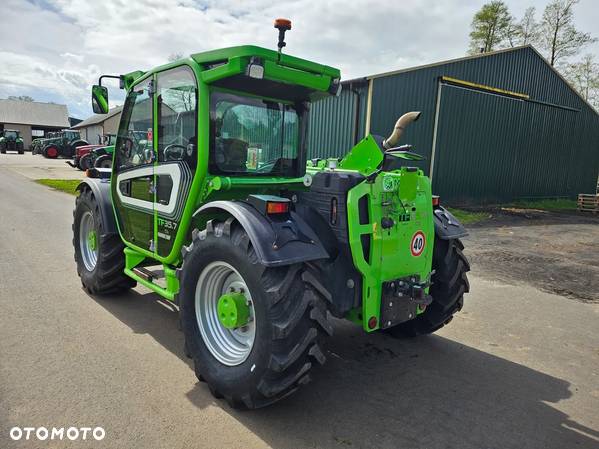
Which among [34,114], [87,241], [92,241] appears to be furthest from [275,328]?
[34,114]

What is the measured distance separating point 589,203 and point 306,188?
16867 mm

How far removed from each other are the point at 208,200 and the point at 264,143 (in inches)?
31.0

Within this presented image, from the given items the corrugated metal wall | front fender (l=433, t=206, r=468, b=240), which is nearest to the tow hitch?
front fender (l=433, t=206, r=468, b=240)

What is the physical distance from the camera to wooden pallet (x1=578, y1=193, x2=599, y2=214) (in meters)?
16.4

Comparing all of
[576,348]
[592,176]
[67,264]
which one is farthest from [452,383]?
[592,176]

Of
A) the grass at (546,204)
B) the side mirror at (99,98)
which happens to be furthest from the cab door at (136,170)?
the grass at (546,204)

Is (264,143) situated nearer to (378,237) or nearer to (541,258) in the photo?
(378,237)

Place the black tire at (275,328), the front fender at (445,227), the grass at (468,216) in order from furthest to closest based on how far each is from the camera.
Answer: the grass at (468,216)
the front fender at (445,227)
the black tire at (275,328)

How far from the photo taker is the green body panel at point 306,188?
10.4 feet

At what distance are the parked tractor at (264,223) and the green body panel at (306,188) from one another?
0.4 inches

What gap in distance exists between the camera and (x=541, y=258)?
321 inches

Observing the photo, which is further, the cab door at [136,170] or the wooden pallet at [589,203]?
the wooden pallet at [589,203]

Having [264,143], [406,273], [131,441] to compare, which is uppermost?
[264,143]

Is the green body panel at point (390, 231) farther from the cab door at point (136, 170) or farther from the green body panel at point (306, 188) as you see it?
the cab door at point (136, 170)
